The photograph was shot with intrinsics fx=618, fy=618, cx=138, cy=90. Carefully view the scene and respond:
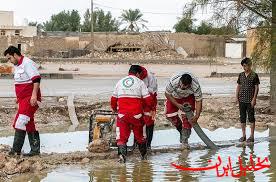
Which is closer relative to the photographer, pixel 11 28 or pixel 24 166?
pixel 24 166

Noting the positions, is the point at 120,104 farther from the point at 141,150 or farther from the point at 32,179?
the point at 32,179

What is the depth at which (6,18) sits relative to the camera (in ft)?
282

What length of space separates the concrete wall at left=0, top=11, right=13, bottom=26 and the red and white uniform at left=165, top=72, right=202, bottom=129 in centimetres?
7677

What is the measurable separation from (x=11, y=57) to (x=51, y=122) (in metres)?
5.47

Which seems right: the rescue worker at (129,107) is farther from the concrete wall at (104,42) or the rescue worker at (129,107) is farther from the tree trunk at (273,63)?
the concrete wall at (104,42)

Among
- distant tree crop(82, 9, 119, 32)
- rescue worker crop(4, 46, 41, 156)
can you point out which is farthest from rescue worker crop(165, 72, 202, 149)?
distant tree crop(82, 9, 119, 32)

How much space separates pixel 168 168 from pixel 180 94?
1.99 metres

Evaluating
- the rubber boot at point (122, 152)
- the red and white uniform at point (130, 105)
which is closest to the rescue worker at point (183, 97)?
the red and white uniform at point (130, 105)

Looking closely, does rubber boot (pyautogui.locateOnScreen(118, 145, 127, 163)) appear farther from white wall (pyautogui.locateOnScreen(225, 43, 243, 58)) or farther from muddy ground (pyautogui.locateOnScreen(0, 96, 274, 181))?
white wall (pyautogui.locateOnScreen(225, 43, 243, 58))

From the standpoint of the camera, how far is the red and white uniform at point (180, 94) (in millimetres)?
10631

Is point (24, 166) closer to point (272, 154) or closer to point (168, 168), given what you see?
point (168, 168)

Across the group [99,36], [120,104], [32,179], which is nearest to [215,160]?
[120,104]

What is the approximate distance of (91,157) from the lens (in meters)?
9.73

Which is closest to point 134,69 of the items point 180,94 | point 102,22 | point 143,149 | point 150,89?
point 150,89
